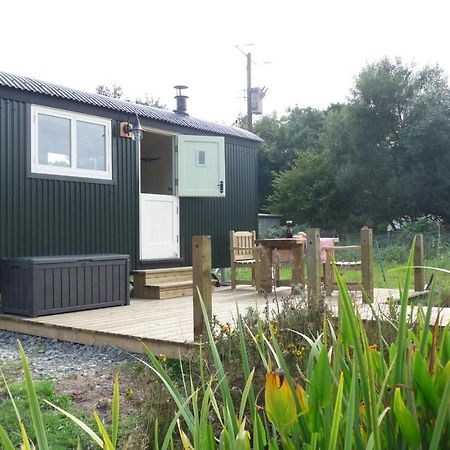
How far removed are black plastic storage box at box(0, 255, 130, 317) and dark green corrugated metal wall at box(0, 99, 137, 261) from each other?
1.52 ft

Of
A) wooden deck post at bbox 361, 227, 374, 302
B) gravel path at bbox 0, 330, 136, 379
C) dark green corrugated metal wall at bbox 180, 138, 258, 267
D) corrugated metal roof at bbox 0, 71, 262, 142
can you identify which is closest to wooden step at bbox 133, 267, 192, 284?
dark green corrugated metal wall at bbox 180, 138, 258, 267

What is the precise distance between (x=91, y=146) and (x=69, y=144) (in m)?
0.35

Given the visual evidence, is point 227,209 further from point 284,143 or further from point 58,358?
point 284,143

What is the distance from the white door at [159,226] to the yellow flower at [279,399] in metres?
6.84

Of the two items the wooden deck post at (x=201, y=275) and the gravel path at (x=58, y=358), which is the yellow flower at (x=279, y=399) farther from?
the wooden deck post at (x=201, y=275)

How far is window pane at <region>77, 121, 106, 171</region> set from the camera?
682cm

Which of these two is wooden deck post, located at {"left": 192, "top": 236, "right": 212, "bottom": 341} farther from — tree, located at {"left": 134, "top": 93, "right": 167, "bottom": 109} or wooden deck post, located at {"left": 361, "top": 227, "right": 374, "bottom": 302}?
tree, located at {"left": 134, "top": 93, "right": 167, "bottom": 109}

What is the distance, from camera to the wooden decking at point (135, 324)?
4.20m

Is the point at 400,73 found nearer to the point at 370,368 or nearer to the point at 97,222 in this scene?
the point at 97,222

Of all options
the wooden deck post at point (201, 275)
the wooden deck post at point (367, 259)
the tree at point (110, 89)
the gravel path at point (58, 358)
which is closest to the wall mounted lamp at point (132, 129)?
the gravel path at point (58, 358)

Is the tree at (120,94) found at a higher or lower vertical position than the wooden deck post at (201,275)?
higher

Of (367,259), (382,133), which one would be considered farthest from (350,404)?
(382,133)

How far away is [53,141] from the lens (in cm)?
654

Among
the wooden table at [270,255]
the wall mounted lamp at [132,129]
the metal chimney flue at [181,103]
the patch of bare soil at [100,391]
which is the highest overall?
the metal chimney flue at [181,103]
